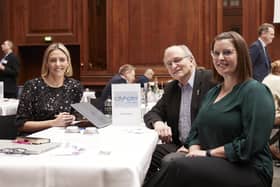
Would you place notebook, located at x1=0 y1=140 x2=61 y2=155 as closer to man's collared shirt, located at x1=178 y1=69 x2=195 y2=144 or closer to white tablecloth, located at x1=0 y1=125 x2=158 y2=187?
white tablecloth, located at x1=0 y1=125 x2=158 y2=187

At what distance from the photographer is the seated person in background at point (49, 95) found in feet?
10.4

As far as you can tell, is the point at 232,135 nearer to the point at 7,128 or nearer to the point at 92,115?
the point at 92,115

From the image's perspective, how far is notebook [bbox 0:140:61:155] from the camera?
1.99 metres

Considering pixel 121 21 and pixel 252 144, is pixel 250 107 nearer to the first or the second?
pixel 252 144

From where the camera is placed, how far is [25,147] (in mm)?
2053

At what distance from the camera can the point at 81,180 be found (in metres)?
1.78

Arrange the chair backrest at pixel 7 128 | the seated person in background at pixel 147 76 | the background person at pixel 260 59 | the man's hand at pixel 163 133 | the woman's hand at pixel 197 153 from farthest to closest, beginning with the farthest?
the seated person in background at pixel 147 76 < the background person at pixel 260 59 < the chair backrest at pixel 7 128 < the man's hand at pixel 163 133 < the woman's hand at pixel 197 153

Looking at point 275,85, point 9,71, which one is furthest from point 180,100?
point 9,71

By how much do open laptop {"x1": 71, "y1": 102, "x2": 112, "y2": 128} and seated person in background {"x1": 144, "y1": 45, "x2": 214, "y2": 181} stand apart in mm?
248

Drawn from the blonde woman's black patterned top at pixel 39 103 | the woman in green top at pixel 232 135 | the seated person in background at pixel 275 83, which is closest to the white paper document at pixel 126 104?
the blonde woman's black patterned top at pixel 39 103

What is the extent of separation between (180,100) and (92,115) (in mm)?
536

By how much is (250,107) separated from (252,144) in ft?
0.53

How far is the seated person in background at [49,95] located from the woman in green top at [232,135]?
1084 mm

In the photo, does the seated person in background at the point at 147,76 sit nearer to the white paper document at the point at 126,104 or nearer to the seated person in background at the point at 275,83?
the seated person in background at the point at 275,83
